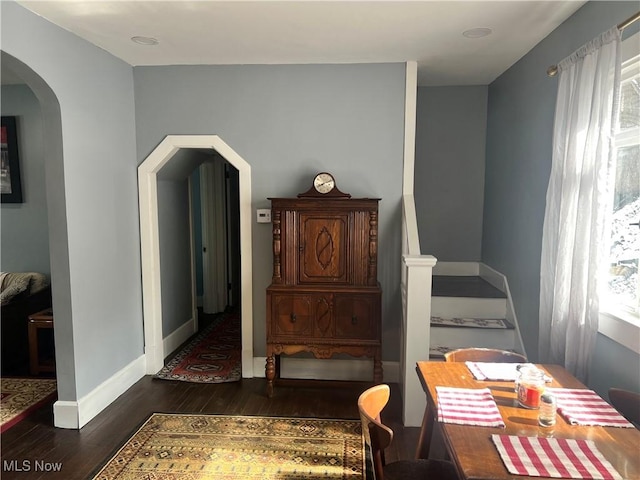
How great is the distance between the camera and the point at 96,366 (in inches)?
127

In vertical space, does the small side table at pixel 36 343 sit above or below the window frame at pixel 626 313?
below

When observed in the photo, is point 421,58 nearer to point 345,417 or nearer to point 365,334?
point 365,334

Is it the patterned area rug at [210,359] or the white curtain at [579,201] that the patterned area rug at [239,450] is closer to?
the patterned area rug at [210,359]

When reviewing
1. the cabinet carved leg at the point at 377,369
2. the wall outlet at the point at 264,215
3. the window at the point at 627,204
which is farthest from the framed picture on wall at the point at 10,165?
the window at the point at 627,204

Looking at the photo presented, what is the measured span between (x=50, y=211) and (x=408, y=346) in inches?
99.9

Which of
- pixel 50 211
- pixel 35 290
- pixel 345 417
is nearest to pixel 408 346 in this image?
pixel 345 417

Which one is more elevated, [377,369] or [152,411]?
[377,369]

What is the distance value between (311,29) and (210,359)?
3.07 metres

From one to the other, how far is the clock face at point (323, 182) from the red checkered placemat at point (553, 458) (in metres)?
2.34

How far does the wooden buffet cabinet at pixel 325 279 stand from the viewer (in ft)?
11.2

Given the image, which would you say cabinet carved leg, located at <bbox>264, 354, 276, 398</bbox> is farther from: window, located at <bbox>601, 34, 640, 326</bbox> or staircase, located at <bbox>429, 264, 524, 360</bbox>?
window, located at <bbox>601, 34, 640, 326</bbox>

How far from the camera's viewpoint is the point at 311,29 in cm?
284

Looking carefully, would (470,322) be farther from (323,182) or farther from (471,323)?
(323,182)

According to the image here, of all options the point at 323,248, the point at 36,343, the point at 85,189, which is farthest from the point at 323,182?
the point at 36,343
